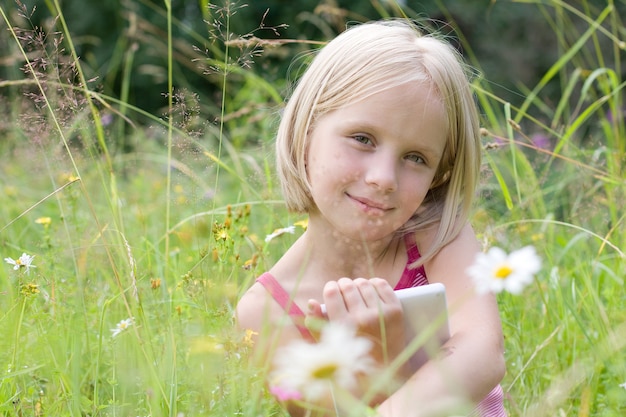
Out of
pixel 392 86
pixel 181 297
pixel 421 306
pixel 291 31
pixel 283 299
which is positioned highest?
pixel 392 86

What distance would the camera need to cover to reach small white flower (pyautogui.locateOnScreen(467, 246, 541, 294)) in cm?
67

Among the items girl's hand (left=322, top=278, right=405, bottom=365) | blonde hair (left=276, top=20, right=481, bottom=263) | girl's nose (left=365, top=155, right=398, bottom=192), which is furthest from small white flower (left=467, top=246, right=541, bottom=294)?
blonde hair (left=276, top=20, right=481, bottom=263)

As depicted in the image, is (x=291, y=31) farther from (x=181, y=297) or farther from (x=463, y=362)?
(x=463, y=362)

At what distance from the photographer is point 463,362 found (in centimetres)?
127

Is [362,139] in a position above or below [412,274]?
above

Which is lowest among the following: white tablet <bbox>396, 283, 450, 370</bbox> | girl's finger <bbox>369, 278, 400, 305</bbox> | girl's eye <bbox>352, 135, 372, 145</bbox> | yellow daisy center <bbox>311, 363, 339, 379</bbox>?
white tablet <bbox>396, 283, 450, 370</bbox>

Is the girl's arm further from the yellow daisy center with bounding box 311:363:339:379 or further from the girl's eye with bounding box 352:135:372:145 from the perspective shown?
the yellow daisy center with bounding box 311:363:339:379

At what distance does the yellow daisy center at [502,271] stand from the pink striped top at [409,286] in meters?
0.72

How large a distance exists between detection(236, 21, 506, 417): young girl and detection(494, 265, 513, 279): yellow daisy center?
0.48 metres

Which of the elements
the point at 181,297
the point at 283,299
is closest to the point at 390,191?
the point at 283,299

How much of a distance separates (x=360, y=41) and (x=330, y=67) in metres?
0.07

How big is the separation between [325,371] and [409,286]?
885 millimetres

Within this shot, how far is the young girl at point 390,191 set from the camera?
1.30m

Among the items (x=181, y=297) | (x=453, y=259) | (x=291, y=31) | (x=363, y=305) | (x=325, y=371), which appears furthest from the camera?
(x=291, y=31)
